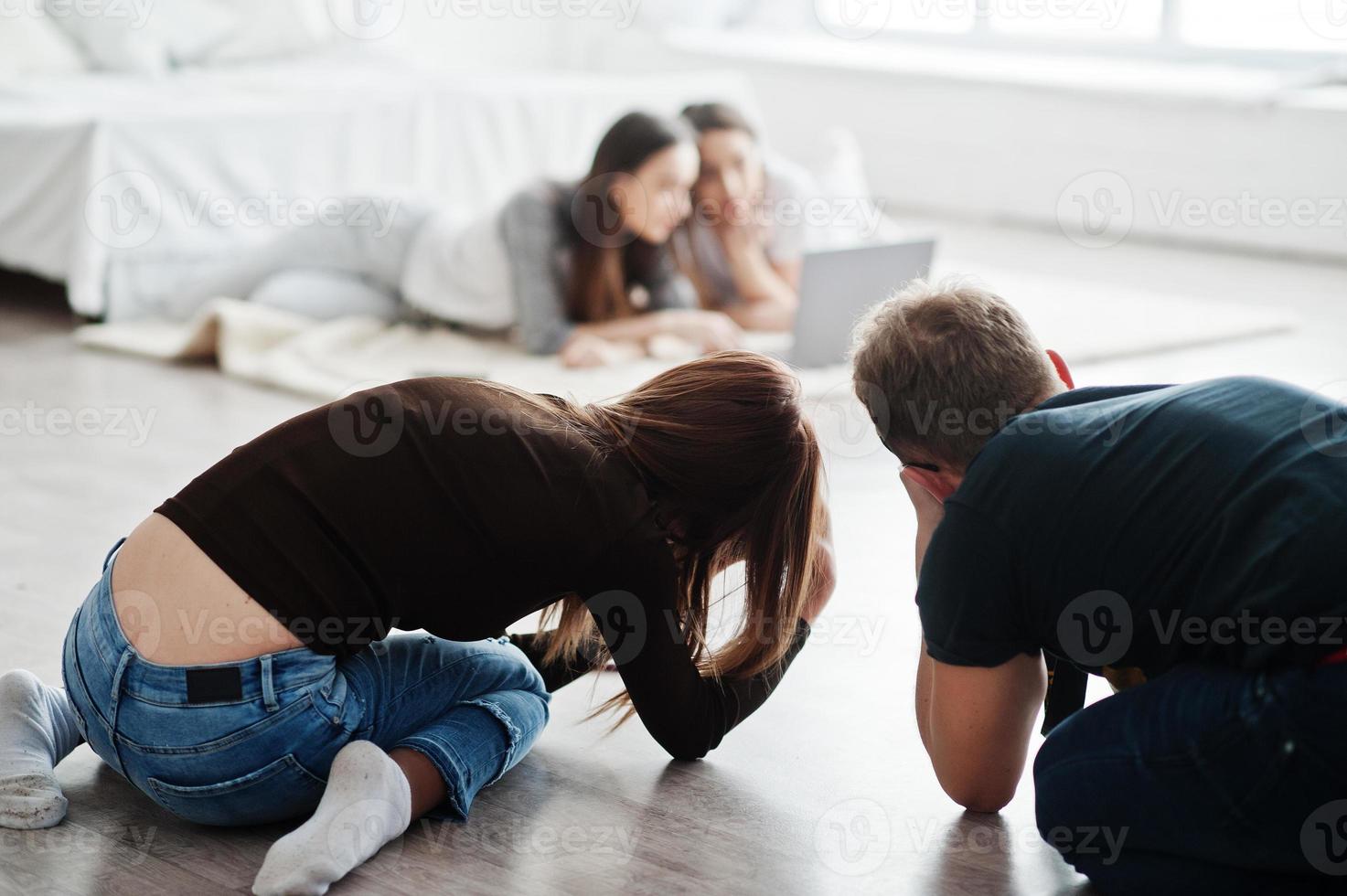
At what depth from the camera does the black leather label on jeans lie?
1.23 m

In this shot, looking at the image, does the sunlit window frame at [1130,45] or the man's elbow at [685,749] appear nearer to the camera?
the man's elbow at [685,749]

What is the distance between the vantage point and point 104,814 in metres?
1.38

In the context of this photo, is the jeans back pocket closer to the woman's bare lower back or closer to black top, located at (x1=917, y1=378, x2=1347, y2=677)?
the woman's bare lower back

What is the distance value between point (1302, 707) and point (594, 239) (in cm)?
230

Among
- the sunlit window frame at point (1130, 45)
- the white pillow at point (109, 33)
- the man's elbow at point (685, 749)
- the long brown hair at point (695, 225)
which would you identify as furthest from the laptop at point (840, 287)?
the sunlit window frame at point (1130, 45)

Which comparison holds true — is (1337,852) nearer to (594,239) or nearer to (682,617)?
(682,617)

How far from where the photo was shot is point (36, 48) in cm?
415

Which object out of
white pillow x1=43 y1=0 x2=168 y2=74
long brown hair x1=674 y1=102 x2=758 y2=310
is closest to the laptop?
long brown hair x1=674 y1=102 x2=758 y2=310

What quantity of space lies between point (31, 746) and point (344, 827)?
0.37m

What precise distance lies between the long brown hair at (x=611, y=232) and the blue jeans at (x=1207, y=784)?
2.09 meters

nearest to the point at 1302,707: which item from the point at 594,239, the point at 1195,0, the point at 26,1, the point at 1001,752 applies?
the point at 1001,752

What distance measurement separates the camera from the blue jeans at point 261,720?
4.06ft

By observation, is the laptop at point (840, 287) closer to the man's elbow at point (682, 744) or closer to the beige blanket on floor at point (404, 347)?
the beige blanket on floor at point (404, 347)

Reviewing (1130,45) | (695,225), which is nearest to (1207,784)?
(695,225)
